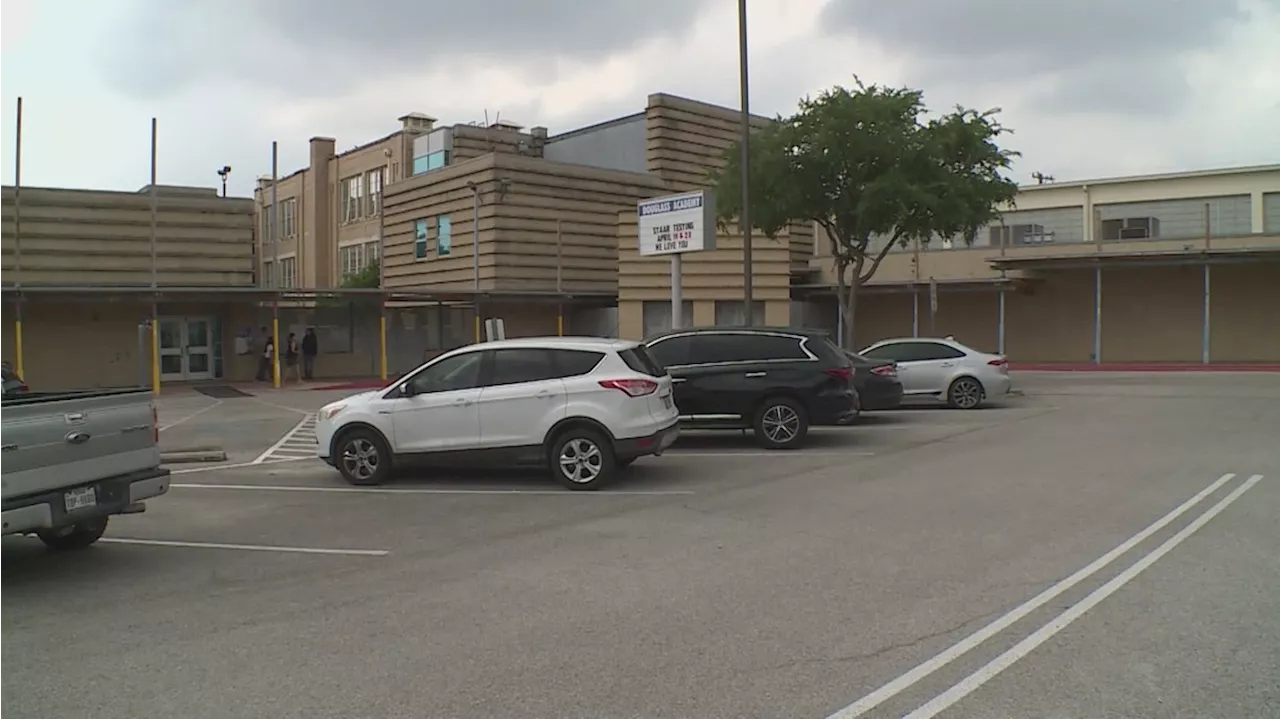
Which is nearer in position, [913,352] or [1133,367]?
[913,352]

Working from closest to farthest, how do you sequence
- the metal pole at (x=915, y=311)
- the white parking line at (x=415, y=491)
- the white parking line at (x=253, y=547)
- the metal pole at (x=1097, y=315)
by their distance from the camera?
the white parking line at (x=253, y=547)
the white parking line at (x=415, y=491)
the metal pole at (x=1097, y=315)
the metal pole at (x=915, y=311)

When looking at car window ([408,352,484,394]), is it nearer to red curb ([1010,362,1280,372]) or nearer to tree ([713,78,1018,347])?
tree ([713,78,1018,347])

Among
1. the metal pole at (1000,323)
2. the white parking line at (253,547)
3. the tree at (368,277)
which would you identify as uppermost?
the tree at (368,277)

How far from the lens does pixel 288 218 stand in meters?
52.3

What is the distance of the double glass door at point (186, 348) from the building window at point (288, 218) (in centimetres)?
2109

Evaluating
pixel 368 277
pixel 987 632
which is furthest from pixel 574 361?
pixel 368 277

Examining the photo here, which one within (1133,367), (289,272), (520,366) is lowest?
(1133,367)

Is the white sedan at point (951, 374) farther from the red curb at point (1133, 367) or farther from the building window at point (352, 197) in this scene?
the building window at point (352, 197)

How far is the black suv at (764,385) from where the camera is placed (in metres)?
15.2

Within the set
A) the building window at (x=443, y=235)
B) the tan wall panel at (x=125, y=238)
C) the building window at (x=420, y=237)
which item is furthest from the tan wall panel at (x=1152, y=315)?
the tan wall panel at (x=125, y=238)

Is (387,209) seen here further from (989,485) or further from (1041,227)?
(989,485)

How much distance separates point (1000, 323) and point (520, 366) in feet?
93.1

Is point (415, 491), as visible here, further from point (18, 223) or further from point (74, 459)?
point (18, 223)

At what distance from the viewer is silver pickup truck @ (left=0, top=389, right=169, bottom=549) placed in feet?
24.7
